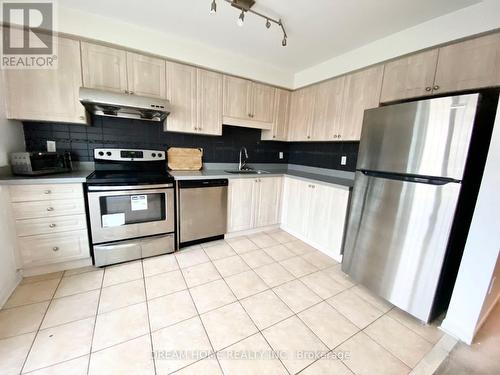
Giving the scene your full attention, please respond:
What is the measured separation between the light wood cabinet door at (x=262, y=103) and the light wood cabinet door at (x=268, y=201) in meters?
0.92

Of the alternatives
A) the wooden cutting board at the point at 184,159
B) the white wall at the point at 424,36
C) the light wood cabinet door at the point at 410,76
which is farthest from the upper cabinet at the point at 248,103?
the light wood cabinet door at the point at 410,76

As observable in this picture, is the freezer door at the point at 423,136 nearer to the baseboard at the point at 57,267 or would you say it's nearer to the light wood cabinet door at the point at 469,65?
the light wood cabinet door at the point at 469,65

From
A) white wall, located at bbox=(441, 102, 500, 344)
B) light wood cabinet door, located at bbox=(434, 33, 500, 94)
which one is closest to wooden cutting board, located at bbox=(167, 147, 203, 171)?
light wood cabinet door, located at bbox=(434, 33, 500, 94)

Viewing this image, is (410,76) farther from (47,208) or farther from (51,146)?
(51,146)

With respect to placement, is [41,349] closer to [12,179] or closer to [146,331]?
[146,331]

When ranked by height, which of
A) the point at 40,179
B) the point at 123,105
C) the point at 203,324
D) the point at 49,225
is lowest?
the point at 203,324

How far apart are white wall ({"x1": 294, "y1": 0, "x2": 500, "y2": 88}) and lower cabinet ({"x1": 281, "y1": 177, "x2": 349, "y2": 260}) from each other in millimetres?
1379

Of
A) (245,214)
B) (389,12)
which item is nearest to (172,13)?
(389,12)

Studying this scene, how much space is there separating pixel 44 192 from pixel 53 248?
20.6 inches

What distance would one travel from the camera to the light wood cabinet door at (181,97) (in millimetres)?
2381

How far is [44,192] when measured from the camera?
5.78 ft

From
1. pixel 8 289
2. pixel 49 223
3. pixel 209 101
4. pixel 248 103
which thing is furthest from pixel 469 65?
pixel 8 289

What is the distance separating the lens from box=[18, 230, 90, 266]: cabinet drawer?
1789 mm

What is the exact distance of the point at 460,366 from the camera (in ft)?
4.14
